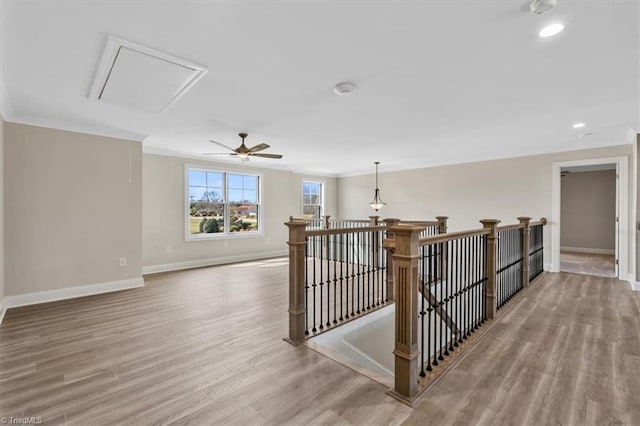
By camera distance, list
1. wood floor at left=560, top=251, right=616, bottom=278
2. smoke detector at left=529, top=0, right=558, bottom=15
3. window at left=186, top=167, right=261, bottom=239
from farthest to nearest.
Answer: window at left=186, top=167, right=261, bottom=239, wood floor at left=560, top=251, right=616, bottom=278, smoke detector at left=529, top=0, right=558, bottom=15

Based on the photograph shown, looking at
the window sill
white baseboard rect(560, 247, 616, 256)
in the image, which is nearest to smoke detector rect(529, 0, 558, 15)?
the window sill

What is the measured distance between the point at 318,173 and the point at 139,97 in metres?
6.33

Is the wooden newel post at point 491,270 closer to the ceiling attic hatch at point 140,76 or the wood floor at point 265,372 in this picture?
the wood floor at point 265,372

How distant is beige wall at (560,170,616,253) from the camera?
303 inches

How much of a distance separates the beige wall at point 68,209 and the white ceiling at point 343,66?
0.90ft

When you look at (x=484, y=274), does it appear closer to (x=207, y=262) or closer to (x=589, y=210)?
(x=207, y=262)

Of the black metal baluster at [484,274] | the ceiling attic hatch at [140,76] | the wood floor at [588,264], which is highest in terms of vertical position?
the ceiling attic hatch at [140,76]

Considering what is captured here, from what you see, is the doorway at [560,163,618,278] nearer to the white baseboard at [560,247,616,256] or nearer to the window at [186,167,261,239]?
the white baseboard at [560,247,616,256]

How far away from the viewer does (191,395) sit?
1.95 meters

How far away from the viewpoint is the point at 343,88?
2.82 meters

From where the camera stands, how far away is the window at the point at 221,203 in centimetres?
637

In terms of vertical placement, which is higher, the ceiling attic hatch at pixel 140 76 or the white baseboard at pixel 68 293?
the ceiling attic hatch at pixel 140 76

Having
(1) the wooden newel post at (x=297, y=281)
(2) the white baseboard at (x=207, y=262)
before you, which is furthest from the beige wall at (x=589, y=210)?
(1) the wooden newel post at (x=297, y=281)

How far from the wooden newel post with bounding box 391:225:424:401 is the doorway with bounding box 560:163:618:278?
7485mm
